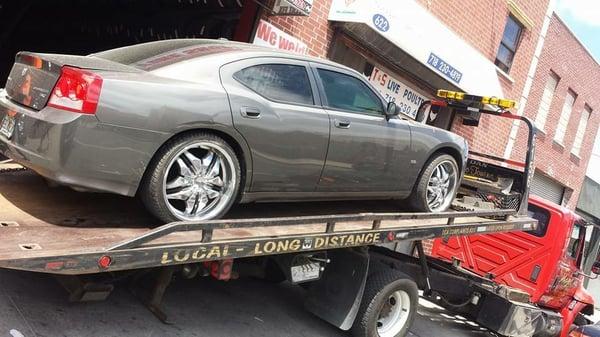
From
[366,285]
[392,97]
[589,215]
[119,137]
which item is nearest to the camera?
[119,137]

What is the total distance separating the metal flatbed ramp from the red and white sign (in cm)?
368

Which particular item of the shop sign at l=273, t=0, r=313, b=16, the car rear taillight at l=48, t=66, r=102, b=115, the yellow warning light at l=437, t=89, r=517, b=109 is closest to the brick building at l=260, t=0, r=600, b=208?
the shop sign at l=273, t=0, r=313, b=16

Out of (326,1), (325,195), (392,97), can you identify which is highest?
(326,1)

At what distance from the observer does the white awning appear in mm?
8383

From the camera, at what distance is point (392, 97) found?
33.8 ft

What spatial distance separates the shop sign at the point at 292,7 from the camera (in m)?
7.10

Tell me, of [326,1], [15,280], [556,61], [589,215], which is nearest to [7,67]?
[326,1]

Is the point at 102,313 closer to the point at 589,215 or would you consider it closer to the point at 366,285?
the point at 366,285

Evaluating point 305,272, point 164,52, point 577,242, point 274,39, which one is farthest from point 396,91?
point 164,52

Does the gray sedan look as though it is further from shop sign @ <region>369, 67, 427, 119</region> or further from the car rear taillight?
shop sign @ <region>369, 67, 427, 119</region>

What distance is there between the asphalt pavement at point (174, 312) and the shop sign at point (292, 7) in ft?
11.3

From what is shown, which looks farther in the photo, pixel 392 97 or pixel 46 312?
pixel 392 97

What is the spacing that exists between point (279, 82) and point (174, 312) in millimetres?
2160

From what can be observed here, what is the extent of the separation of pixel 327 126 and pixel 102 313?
2.26m
